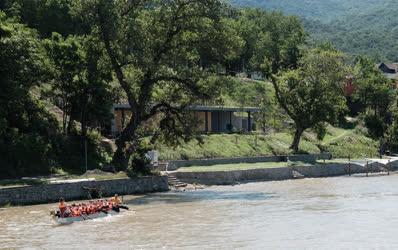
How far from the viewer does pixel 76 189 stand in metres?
47.8

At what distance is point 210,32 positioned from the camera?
5450 centimetres

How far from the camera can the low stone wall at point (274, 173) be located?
6088 centimetres

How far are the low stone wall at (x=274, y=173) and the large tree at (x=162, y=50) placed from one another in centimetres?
509

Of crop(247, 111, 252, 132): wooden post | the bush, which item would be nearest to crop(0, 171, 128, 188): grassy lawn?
the bush

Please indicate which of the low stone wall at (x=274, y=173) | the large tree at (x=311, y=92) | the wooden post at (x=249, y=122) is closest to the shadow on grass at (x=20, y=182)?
the low stone wall at (x=274, y=173)

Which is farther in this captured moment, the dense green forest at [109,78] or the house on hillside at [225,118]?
the house on hillside at [225,118]

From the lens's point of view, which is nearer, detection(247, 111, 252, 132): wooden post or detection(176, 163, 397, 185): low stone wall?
detection(176, 163, 397, 185): low stone wall

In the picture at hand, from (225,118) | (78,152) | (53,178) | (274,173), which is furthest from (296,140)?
(53,178)

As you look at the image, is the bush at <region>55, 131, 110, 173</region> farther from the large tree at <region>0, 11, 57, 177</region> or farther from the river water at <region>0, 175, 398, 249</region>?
the river water at <region>0, 175, 398, 249</region>

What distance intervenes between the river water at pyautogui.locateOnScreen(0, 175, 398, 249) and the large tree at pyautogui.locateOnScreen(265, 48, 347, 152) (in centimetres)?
2913

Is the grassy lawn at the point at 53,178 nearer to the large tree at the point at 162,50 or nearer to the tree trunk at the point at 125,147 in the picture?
the tree trunk at the point at 125,147

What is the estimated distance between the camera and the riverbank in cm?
6106

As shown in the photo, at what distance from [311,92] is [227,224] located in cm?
4829

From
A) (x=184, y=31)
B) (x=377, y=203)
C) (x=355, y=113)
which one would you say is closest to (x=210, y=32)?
(x=184, y=31)
